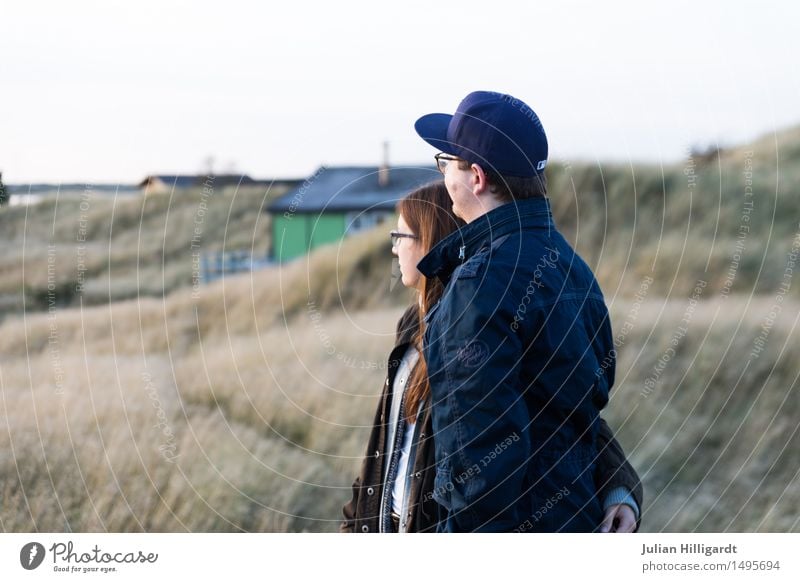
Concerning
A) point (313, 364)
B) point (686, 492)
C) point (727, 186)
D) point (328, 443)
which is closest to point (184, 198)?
point (313, 364)

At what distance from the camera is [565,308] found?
1.92m

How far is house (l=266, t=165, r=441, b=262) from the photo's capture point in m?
3.66

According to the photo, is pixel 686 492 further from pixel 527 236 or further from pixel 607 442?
pixel 527 236

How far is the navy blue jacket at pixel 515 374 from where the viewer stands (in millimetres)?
1752

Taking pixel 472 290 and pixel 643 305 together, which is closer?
pixel 472 290

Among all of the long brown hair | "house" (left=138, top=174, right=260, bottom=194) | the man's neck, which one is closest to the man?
the man's neck

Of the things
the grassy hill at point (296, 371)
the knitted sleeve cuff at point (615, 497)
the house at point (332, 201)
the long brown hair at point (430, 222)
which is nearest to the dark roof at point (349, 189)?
the house at point (332, 201)

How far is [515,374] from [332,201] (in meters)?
2.98

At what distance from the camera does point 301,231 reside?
6.20 m

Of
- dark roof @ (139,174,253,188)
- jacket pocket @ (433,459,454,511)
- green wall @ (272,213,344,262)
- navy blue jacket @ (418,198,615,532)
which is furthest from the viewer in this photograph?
green wall @ (272,213,344,262)

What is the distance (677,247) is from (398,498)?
212 inches

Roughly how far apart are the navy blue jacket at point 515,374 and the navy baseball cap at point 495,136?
110mm

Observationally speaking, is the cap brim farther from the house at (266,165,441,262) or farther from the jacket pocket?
the jacket pocket

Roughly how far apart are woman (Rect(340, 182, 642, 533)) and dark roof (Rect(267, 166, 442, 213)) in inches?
34.3
